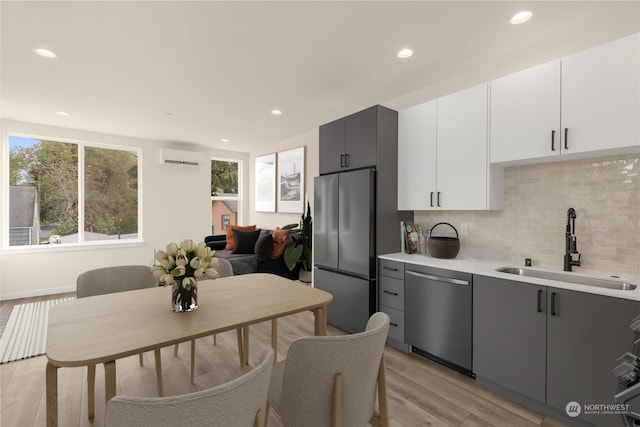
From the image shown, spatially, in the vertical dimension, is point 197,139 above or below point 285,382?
above

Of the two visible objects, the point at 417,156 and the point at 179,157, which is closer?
the point at 417,156

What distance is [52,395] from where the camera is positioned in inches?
41.4

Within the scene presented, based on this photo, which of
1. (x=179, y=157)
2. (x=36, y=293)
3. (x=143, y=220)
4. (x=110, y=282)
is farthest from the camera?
(x=179, y=157)

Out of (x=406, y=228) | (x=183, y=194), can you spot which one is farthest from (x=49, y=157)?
(x=406, y=228)

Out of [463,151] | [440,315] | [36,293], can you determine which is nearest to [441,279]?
[440,315]

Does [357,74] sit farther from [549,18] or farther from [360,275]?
[360,275]

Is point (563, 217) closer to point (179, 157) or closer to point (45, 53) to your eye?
point (45, 53)

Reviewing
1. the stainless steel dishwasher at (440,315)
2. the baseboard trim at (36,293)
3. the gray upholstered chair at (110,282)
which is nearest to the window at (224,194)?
the baseboard trim at (36,293)

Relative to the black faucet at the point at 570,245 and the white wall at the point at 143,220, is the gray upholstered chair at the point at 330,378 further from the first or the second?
the white wall at the point at 143,220

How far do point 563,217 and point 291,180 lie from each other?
13.0ft

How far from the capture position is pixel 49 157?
15.2ft

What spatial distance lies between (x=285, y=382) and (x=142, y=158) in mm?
5445

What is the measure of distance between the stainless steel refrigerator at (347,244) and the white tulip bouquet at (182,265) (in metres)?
1.68

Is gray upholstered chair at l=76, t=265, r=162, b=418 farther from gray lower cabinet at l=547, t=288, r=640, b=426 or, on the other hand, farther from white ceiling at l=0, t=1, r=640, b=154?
gray lower cabinet at l=547, t=288, r=640, b=426
